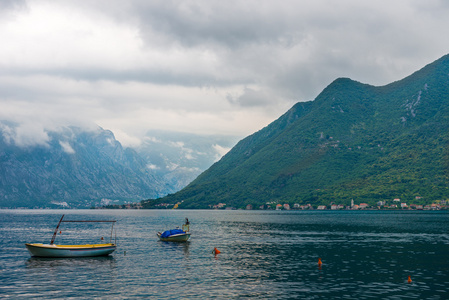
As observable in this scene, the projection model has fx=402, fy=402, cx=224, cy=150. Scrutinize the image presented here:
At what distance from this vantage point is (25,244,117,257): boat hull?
8725 centimetres

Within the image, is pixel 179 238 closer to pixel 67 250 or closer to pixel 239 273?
pixel 67 250

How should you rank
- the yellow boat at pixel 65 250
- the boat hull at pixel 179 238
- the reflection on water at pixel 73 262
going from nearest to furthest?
the reflection on water at pixel 73 262 → the yellow boat at pixel 65 250 → the boat hull at pixel 179 238

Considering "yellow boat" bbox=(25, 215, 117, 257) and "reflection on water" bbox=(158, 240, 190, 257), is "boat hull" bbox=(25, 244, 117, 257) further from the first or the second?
"reflection on water" bbox=(158, 240, 190, 257)

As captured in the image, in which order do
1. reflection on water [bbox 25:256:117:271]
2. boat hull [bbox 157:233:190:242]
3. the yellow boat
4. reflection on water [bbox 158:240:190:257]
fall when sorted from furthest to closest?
boat hull [bbox 157:233:190:242] < reflection on water [bbox 158:240:190:257] < the yellow boat < reflection on water [bbox 25:256:117:271]

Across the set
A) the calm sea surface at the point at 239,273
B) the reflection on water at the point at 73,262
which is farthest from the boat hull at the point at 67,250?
the calm sea surface at the point at 239,273

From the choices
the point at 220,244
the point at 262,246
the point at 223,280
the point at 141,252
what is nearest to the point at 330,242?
the point at 262,246

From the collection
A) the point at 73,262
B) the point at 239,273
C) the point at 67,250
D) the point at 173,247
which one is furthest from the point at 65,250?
the point at 239,273

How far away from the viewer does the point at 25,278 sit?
2557 inches

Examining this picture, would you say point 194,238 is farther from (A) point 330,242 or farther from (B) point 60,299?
(B) point 60,299

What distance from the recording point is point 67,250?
290ft

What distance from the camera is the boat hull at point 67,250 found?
87.2 metres

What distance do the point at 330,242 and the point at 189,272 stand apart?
58897mm

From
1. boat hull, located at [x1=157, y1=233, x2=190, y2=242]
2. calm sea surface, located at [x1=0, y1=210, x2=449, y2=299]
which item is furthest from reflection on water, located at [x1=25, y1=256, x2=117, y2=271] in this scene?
boat hull, located at [x1=157, y1=233, x2=190, y2=242]

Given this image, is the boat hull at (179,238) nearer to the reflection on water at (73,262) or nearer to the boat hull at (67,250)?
the boat hull at (67,250)
